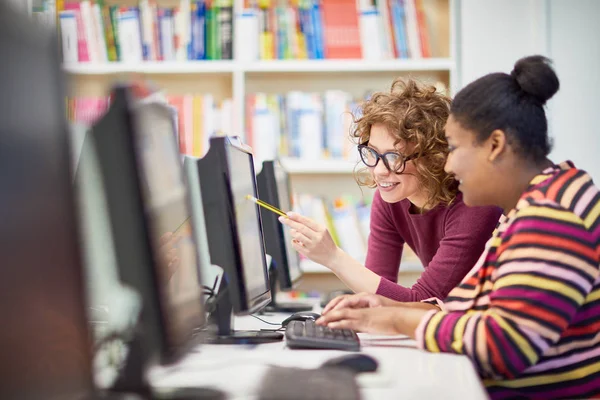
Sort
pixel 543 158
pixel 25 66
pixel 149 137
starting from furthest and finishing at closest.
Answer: pixel 543 158 < pixel 149 137 < pixel 25 66

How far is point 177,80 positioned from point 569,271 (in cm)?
248

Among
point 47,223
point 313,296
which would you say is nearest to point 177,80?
point 313,296

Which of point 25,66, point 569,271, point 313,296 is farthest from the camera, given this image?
point 313,296

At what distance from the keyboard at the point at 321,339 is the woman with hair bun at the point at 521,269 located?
0.04 metres

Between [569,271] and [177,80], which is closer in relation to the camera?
[569,271]

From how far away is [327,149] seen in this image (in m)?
2.98

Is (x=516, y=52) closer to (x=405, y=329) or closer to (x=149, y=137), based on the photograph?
(x=405, y=329)

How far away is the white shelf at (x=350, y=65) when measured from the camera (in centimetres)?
289

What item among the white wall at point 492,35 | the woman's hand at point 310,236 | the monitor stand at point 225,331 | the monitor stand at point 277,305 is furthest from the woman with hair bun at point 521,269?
the white wall at point 492,35

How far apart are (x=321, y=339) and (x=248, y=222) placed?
1.03 feet

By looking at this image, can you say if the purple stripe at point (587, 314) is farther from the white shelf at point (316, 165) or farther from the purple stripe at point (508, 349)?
the white shelf at point (316, 165)

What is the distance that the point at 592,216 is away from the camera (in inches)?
40.6

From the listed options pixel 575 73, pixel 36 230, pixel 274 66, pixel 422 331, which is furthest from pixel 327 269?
pixel 36 230

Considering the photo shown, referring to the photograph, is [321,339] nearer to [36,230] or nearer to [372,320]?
[372,320]
